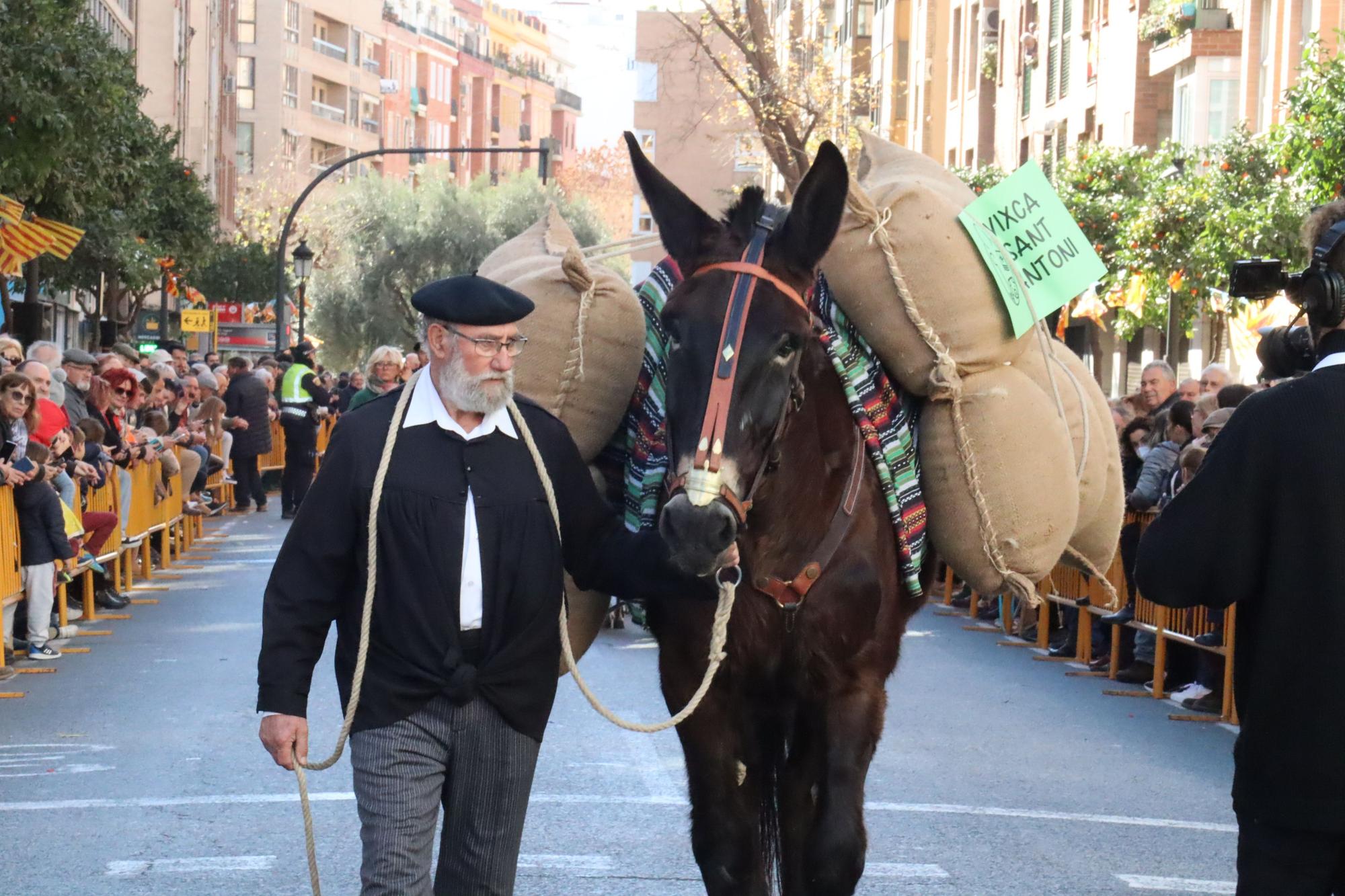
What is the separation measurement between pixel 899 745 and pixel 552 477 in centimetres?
562

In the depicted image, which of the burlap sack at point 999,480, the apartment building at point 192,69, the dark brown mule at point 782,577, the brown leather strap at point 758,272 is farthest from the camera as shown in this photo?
the apartment building at point 192,69

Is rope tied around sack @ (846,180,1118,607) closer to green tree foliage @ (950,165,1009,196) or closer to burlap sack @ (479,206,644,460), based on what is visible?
burlap sack @ (479,206,644,460)

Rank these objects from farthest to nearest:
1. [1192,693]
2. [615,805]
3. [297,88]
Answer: [297,88] < [1192,693] < [615,805]

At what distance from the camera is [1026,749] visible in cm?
1053

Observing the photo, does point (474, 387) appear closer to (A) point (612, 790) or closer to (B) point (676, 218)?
(B) point (676, 218)

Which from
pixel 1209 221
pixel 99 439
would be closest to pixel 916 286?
pixel 99 439

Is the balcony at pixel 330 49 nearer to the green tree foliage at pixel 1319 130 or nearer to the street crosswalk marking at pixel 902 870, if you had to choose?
the green tree foliage at pixel 1319 130

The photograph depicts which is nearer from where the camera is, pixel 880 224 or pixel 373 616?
pixel 373 616

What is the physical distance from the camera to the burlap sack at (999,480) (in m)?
5.95

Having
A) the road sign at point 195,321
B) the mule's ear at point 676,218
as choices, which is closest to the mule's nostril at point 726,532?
the mule's ear at point 676,218

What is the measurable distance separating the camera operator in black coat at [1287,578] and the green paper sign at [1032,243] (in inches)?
72.7

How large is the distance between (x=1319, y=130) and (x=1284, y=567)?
38.7ft

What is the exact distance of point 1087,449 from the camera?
6637mm

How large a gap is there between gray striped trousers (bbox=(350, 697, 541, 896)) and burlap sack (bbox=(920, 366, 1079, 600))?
63.7 inches
